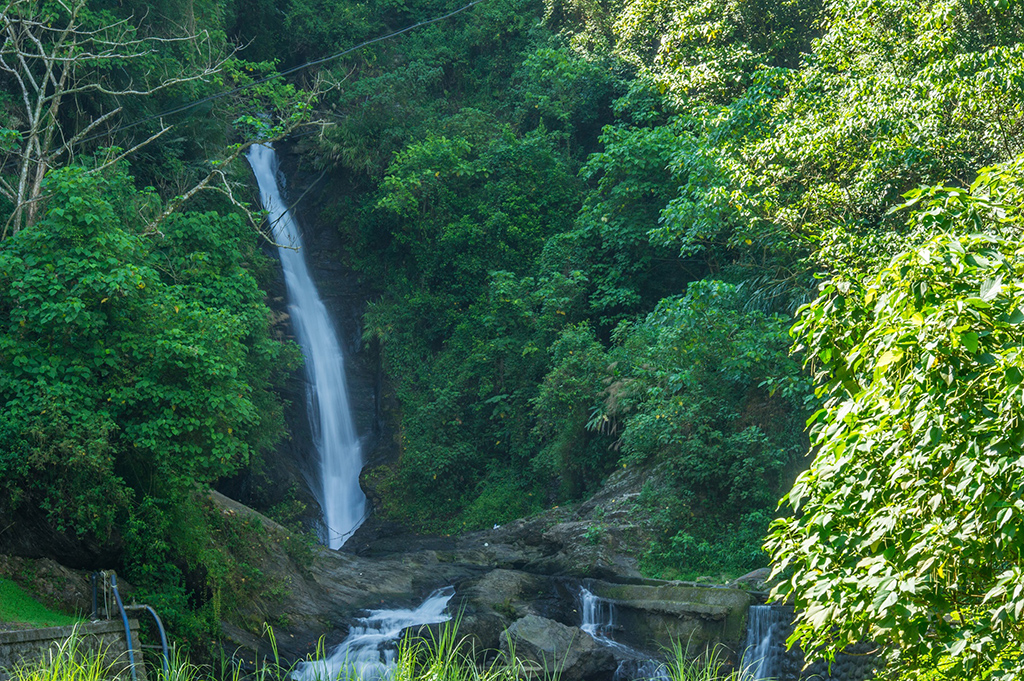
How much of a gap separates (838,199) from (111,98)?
12874mm

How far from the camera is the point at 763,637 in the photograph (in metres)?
10.2

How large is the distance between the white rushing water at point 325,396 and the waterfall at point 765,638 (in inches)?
405

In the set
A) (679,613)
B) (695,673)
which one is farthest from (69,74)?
(695,673)

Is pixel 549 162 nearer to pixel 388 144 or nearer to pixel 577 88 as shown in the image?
pixel 577 88

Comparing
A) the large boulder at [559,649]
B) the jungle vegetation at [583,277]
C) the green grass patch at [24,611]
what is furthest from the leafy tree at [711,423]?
the green grass patch at [24,611]

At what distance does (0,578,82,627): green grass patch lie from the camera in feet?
27.1

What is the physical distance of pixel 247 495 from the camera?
53.7 ft

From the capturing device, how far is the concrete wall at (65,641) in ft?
24.3

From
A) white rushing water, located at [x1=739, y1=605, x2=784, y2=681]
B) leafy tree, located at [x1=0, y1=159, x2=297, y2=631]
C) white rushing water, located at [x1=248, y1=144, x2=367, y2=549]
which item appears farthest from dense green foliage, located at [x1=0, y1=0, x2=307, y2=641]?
white rushing water, located at [x1=248, y1=144, x2=367, y2=549]

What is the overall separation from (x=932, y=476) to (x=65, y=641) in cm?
694

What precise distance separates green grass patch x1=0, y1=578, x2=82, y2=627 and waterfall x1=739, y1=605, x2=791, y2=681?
7628 millimetres

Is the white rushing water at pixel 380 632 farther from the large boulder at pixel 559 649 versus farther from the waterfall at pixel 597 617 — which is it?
the waterfall at pixel 597 617

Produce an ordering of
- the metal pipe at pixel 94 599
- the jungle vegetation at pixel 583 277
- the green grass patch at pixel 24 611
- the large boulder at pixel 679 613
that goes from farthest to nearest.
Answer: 1. the large boulder at pixel 679 613
2. the metal pipe at pixel 94 599
3. the green grass patch at pixel 24 611
4. the jungle vegetation at pixel 583 277

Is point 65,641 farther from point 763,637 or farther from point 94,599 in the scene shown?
point 763,637
